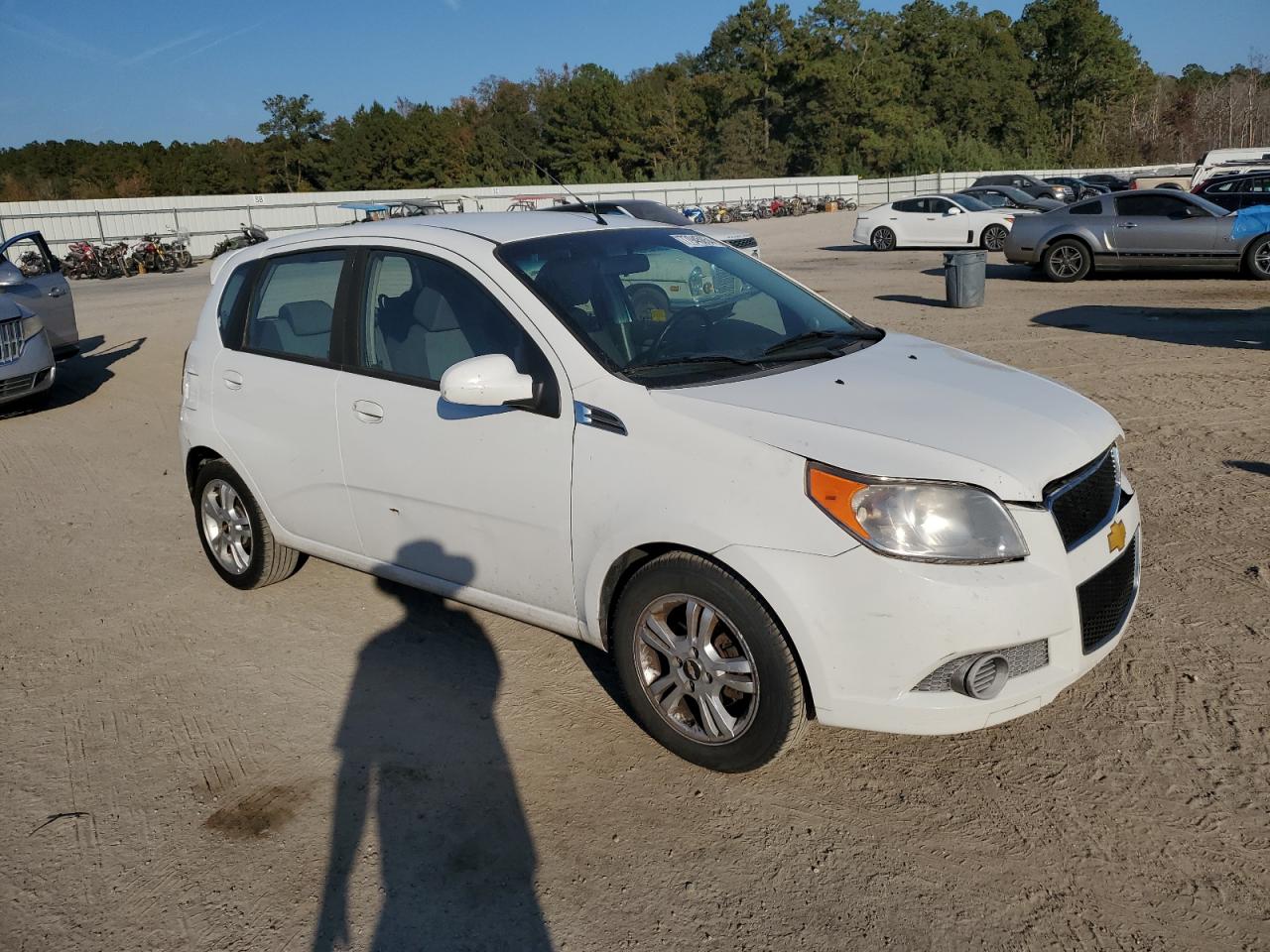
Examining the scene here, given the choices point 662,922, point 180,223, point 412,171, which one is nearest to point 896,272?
point 662,922

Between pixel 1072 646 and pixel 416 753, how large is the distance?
87.6 inches

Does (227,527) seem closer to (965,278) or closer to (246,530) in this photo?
(246,530)

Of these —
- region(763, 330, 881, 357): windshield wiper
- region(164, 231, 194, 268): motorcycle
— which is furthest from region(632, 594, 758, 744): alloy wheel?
region(164, 231, 194, 268): motorcycle

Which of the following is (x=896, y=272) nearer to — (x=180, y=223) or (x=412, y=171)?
(x=180, y=223)

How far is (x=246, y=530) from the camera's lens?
16.8 feet

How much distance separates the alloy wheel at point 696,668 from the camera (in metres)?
3.18

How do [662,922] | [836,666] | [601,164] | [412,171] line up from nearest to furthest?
[662,922] → [836,666] → [412,171] → [601,164]

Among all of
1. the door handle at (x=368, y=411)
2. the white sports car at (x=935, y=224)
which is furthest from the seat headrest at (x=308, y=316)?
the white sports car at (x=935, y=224)

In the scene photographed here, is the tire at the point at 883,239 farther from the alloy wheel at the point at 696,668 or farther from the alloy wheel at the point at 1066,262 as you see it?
the alloy wheel at the point at 696,668

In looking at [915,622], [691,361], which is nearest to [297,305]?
[691,361]

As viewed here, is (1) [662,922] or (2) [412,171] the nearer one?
(1) [662,922]

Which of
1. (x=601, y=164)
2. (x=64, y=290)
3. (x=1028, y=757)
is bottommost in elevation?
(x=1028, y=757)

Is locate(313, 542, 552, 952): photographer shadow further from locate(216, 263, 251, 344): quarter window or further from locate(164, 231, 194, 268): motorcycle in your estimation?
locate(164, 231, 194, 268): motorcycle

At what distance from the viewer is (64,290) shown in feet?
39.8
